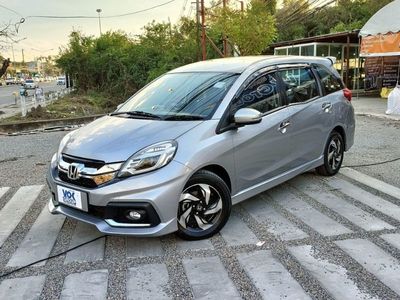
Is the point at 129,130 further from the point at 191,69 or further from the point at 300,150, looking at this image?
the point at 300,150

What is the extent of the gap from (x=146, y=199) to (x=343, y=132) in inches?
140

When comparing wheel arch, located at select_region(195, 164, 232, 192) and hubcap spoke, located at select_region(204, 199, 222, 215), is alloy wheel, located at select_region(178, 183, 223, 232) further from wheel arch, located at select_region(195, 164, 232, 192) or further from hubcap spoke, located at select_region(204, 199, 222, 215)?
wheel arch, located at select_region(195, 164, 232, 192)

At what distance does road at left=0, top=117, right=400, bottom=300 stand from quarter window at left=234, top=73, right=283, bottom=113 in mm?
1160

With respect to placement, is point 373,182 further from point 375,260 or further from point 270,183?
point 375,260

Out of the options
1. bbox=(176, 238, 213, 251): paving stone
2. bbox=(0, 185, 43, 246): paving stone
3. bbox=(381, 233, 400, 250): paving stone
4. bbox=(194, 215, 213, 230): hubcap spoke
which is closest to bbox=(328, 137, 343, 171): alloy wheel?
bbox=(381, 233, 400, 250): paving stone

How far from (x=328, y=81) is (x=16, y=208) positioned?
4.35m

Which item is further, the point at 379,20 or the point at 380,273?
the point at 379,20

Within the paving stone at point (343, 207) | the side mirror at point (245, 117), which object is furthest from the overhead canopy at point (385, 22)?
the side mirror at point (245, 117)

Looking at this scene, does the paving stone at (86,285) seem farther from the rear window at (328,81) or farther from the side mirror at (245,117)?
the rear window at (328,81)

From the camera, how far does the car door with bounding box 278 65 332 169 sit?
4.82 metres

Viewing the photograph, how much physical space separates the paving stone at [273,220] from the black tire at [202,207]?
52cm

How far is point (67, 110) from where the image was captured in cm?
1584

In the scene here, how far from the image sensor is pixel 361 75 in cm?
2017

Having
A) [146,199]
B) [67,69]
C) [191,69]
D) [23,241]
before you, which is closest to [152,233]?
[146,199]
